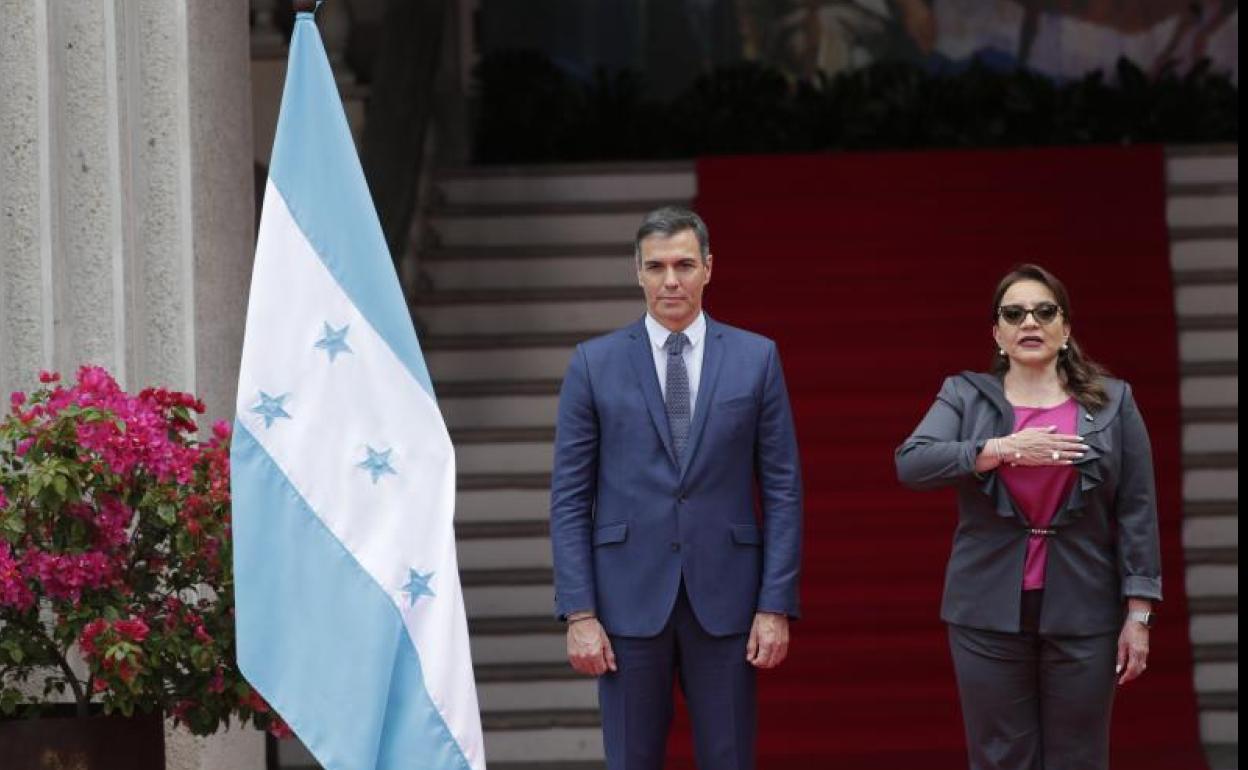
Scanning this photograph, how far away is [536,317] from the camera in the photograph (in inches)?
449

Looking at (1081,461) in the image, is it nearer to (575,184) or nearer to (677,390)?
(677,390)

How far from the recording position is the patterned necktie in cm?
548

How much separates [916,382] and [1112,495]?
17.1ft

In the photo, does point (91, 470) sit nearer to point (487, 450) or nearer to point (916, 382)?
point (487, 450)

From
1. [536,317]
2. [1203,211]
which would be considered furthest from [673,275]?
[1203,211]

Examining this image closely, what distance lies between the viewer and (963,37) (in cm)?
1523

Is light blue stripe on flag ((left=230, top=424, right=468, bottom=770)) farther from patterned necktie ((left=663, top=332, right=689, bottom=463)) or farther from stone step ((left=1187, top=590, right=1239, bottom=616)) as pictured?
stone step ((left=1187, top=590, right=1239, bottom=616))

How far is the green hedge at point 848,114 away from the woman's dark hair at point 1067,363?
757 cm

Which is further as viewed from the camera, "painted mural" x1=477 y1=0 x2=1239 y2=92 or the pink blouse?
"painted mural" x1=477 y1=0 x2=1239 y2=92

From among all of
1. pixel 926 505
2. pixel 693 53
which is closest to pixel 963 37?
pixel 693 53

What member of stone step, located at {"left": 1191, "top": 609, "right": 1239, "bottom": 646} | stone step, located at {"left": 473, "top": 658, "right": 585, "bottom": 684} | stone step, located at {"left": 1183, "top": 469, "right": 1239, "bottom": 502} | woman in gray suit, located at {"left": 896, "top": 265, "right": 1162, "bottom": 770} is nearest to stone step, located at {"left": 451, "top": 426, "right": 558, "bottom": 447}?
stone step, located at {"left": 473, "top": 658, "right": 585, "bottom": 684}

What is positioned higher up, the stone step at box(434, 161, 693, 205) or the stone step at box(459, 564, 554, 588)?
the stone step at box(434, 161, 693, 205)

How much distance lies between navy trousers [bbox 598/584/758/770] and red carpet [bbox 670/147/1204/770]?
3.41 m

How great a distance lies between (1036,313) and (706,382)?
0.82m
